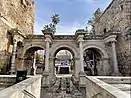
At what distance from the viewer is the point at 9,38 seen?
1191 cm

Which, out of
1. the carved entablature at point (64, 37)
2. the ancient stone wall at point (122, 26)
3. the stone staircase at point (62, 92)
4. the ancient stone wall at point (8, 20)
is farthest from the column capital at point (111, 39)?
the ancient stone wall at point (8, 20)

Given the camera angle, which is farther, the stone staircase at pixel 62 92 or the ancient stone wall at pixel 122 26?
the ancient stone wall at pixel 122 26

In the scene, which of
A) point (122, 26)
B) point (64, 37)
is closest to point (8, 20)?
point (64, 37)

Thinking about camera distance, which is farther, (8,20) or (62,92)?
(8,20)

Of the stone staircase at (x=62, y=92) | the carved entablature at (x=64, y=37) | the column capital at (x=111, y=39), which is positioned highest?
the carved entablature at (x=64, y=37)

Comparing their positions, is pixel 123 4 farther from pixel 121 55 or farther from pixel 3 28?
pixel 3 28

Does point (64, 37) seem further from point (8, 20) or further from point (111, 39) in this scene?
point (8, 20)

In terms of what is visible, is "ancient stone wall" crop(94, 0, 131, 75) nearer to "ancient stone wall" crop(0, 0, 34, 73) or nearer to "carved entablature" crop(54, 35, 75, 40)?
"carved entablature" crop(54, 35, 75, 40)

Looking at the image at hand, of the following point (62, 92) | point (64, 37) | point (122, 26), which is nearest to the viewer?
point (62, 92)

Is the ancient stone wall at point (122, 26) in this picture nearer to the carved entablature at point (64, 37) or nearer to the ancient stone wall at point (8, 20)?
the carved entablature at point (64, 37)

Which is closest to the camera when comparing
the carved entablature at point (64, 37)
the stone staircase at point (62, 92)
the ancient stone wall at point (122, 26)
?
the stone staircase at point (62, 92)

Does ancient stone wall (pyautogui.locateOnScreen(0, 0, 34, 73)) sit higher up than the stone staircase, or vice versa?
ancient stone wall (pyautogui.locateOnScreen(0, 0, 34, 73))

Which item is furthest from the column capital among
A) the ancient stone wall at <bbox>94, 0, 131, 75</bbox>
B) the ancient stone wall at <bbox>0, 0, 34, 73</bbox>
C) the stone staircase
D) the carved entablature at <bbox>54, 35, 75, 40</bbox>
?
the ancient stone wall at <bbox>0, 0, 34, 73</bbox>

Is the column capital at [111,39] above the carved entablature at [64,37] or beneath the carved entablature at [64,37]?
beneath
